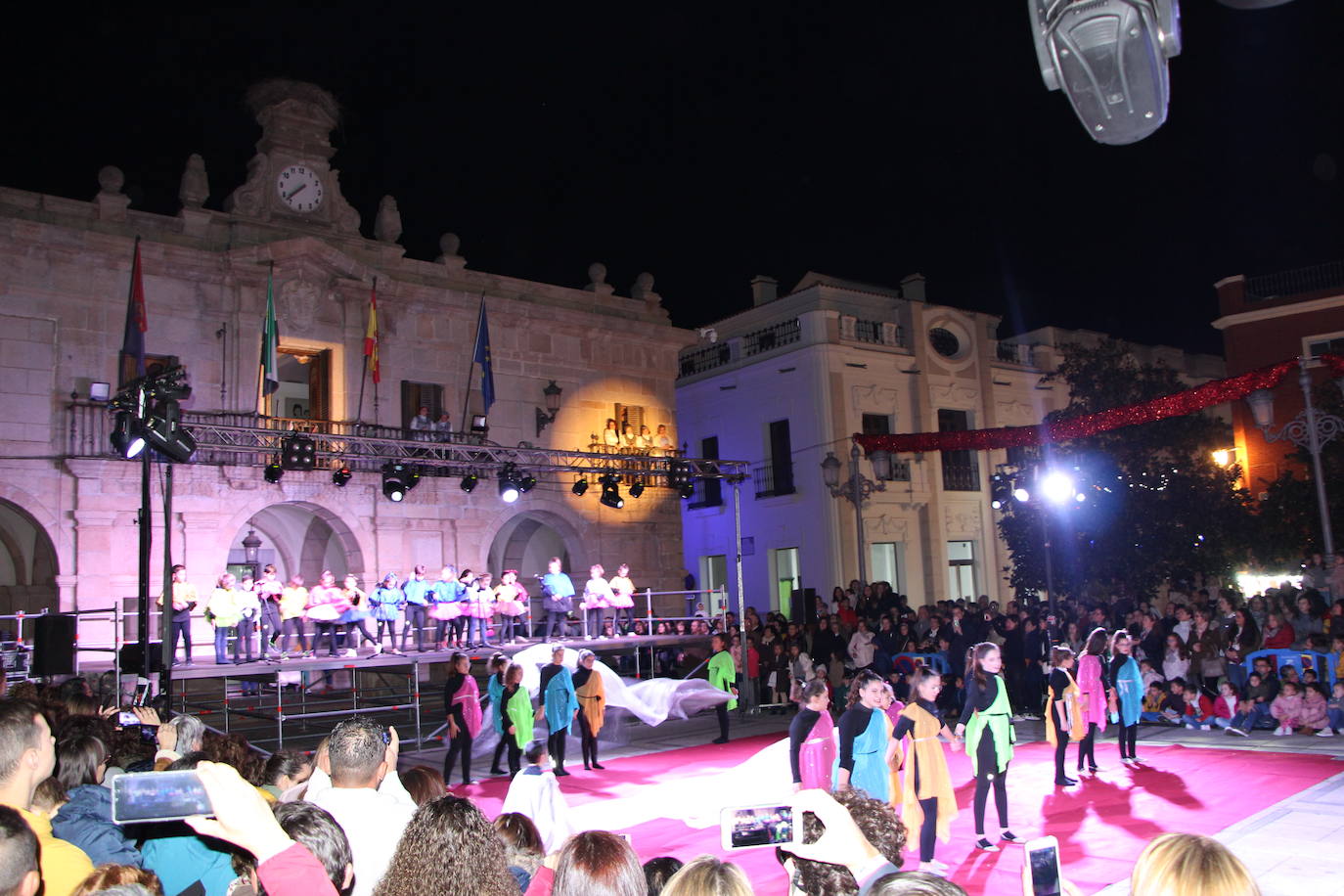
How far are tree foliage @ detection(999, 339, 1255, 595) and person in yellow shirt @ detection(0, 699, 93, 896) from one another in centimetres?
2179

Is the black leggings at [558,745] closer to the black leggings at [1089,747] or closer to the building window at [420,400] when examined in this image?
the black leggings at [1089,747]

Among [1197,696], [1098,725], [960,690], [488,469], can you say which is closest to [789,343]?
[488,469]

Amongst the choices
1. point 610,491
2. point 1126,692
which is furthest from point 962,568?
point 1126,692

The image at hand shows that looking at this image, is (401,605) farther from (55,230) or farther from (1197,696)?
(1197,696)

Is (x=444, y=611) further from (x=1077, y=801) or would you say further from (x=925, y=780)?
(x=925, y=780)

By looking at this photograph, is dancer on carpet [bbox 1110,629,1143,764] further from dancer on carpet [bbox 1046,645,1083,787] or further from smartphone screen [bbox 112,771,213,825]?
smartphone screen [bbox 112,771,213,825]

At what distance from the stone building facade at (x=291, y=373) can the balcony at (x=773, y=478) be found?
3.85 m

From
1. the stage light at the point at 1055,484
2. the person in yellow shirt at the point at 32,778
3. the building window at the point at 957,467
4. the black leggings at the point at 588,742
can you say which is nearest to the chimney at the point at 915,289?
the building window at the point at 957,467

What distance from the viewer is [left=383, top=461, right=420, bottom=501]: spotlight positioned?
1959cm

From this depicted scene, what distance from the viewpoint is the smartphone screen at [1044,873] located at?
2412 mm

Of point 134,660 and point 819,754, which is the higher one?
point 134,660

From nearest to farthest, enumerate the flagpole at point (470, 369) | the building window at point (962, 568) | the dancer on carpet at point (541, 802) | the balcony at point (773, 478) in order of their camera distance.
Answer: the dancer on carpet at point (541, 802), the flagpole at point (470, 369), the balcony at point (773, 478), the building window at point (962, 568)

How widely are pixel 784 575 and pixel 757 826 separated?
27538 mm

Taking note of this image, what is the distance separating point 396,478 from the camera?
19.8m
